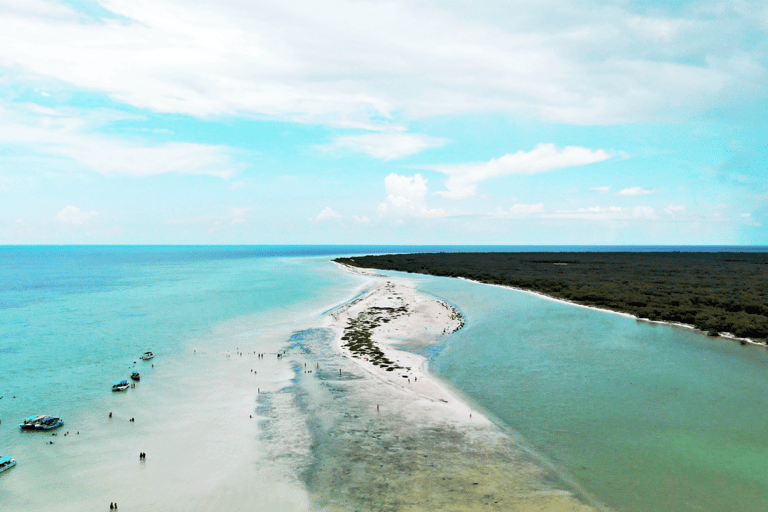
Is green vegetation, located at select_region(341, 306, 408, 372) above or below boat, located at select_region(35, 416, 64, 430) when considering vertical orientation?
above

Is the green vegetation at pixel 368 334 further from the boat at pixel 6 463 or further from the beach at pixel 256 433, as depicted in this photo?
the boat at pixel 6 463

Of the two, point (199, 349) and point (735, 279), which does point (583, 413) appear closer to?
point (199, 349)

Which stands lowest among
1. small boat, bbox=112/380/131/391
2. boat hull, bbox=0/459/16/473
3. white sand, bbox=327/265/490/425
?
boat hull, bbox=0/459/16/473

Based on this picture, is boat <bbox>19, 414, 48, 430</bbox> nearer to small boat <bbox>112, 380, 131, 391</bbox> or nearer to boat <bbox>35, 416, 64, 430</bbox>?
boat <bbox>35, 416, 64, 430</bbox>

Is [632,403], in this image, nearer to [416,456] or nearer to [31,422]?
[416,456]

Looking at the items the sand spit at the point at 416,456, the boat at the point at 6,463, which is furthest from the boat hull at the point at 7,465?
the sand spit at the point at 416,456

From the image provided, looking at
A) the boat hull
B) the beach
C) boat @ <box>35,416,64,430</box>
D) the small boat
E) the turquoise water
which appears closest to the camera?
the beach

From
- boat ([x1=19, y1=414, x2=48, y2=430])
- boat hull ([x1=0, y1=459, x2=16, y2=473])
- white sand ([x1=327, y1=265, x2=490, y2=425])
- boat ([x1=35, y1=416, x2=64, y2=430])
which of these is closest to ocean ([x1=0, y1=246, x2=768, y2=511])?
boat hull ([x1=0, y1=459, x2=16, y2=473])
